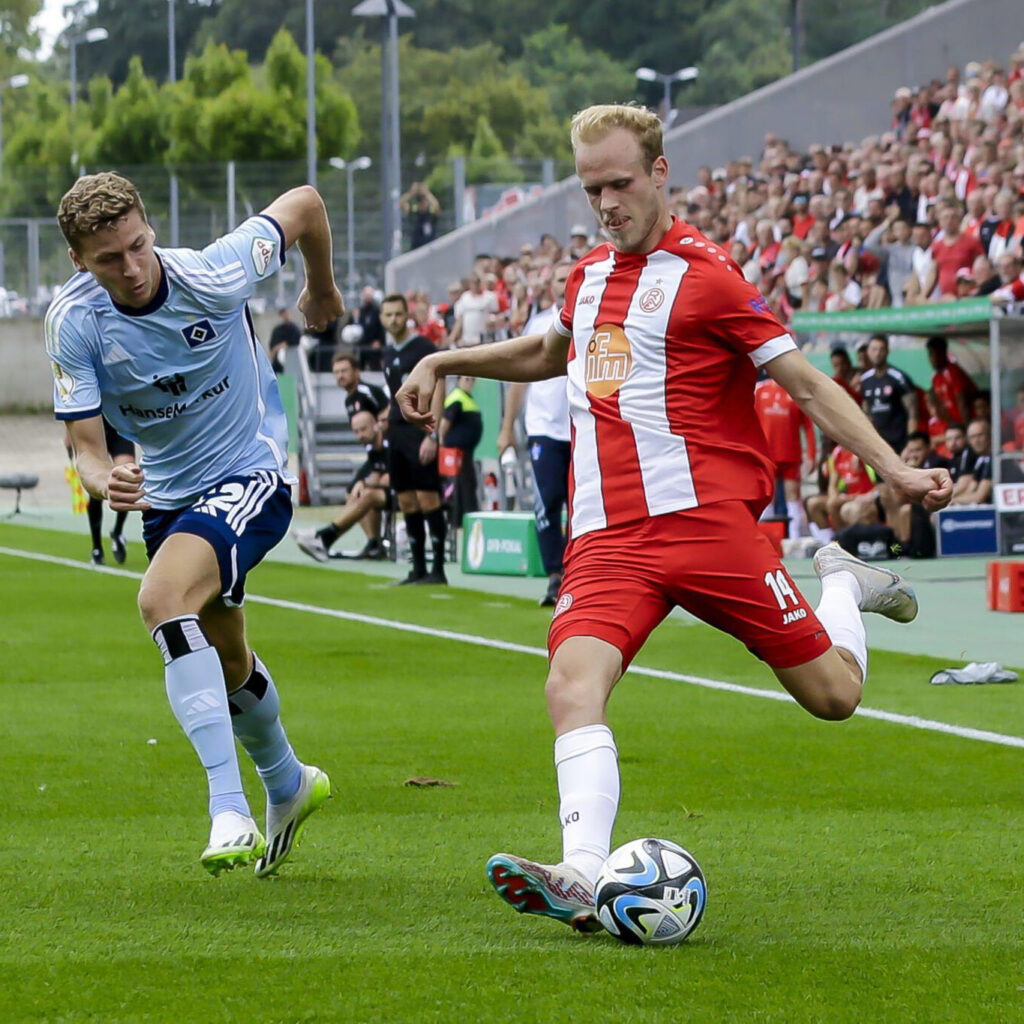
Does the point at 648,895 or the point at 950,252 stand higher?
the point at 950,252

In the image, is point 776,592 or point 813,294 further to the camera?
point 813,294

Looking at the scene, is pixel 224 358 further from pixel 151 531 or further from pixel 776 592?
pixel 776 592

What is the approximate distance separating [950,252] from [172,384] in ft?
51.0

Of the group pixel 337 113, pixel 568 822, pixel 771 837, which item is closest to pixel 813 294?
pixel 771 837

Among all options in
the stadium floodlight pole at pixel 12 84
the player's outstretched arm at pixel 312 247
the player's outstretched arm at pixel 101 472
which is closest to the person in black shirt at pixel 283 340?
the player's outstretched arm at pixel 312 247

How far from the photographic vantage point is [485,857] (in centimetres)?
621

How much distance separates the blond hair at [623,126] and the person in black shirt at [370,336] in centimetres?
2304

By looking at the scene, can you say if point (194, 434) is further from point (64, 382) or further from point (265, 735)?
point (265, 735)

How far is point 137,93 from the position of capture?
219 ft

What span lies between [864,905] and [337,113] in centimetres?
5980

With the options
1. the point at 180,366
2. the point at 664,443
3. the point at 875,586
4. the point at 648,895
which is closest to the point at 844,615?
the point at 875,586

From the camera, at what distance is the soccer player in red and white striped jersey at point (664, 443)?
5.34 metres

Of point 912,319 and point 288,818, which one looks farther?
point 912,319

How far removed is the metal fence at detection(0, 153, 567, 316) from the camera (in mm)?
45312
